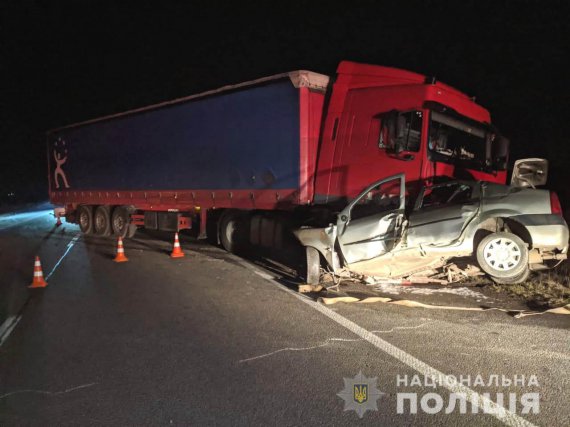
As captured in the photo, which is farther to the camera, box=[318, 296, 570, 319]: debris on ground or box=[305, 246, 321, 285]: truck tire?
box=[305, 246, 321, 285]: truck tire

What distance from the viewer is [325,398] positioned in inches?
135

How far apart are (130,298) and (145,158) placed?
664 centimetres

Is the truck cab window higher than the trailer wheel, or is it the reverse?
the truck cab window

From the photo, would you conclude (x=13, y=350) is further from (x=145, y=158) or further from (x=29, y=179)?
(x=29, y=179)

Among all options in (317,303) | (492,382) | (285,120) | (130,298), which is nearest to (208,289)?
(130,298)

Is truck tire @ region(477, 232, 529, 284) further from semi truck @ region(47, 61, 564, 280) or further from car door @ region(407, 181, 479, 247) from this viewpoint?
semi truck @ region(47, 61, 564, 280)

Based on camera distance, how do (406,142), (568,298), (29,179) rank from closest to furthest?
(568,298) < (406,142) < (29,179)

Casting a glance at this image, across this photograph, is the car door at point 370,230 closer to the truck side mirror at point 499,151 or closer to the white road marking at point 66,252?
the truck side mirror at point 499,151

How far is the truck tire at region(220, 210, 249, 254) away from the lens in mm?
10359

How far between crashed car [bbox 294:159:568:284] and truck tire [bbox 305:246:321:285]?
0.16 metres

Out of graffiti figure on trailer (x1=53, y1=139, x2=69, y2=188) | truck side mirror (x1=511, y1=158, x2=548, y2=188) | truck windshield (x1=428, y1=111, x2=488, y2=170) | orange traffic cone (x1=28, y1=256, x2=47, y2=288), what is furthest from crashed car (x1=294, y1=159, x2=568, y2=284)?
graffiti figure on trailer (x1=53, y1=139, x2=69, y2=188)

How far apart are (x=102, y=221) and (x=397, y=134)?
437 inches

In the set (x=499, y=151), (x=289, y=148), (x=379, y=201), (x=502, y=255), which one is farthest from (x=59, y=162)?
(x=502, y=255)

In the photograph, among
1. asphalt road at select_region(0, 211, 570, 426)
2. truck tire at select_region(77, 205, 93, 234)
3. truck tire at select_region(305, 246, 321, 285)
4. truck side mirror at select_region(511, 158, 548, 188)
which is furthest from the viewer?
truck tire at select_region(77, 205, 93, 234)
